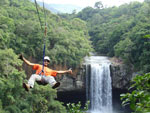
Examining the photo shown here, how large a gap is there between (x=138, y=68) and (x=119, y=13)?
986 inches

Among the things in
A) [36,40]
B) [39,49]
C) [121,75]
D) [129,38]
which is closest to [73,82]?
[39,49]

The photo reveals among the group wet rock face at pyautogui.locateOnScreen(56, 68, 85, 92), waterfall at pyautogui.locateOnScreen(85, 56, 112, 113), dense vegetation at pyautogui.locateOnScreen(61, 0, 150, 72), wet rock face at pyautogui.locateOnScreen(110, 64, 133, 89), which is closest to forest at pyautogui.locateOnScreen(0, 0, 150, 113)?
dense vegetation at pyautogui.locateOnScreen(61, 0, 150, 72)

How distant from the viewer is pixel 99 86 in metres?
23.5

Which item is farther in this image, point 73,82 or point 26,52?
point 73,82

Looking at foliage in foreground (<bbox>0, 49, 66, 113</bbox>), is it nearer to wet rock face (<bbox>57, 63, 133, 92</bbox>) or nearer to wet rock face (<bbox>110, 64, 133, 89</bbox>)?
wet rock face (<bbox>57, 63, 133, 92</bbox>)

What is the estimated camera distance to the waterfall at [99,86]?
76.2 ft

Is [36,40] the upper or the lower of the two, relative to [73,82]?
upper

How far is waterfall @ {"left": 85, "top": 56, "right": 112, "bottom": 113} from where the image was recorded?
2322 cm

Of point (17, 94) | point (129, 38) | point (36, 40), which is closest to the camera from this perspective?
point (17, 94)

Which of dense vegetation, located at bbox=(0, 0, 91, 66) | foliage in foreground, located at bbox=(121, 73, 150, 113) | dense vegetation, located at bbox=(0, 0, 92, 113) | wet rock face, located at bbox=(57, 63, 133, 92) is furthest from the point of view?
wet rock face, located at bbox=(57, 63, 133, 92)

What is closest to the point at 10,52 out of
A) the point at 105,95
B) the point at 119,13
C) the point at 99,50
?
the point at 105,95

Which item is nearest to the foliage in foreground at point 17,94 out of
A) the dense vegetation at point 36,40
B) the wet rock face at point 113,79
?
the dense vegetation at point 36,40

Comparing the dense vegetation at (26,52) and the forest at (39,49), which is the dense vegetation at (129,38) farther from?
the dense vegetation at (26,52)

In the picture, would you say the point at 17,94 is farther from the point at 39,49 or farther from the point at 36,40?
the point at 36,40
